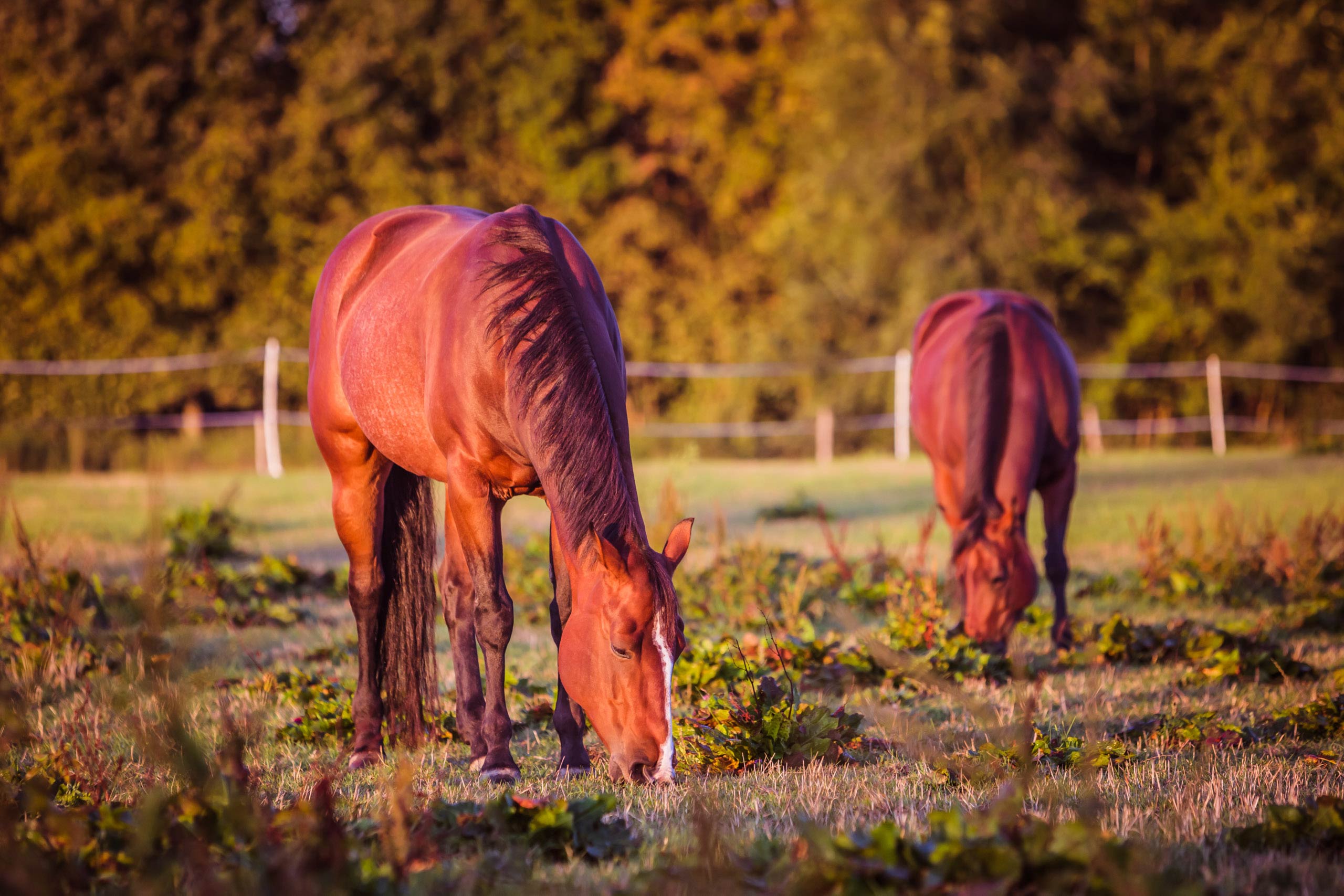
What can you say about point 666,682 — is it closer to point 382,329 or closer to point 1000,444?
point 382,329

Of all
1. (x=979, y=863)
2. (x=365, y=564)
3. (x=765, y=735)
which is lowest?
(x=765, y=735)

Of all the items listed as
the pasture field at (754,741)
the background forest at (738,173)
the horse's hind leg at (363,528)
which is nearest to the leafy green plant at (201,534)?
the pasture field at (754,741)

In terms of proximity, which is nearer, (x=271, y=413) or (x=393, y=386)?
(x=393, y=386)

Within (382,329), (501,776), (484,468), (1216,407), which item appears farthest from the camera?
(1216,407)

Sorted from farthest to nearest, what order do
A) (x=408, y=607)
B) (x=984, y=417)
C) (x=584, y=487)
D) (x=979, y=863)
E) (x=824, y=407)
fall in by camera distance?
(x=824, y=407) < (x=984, y=417) < (x=408, y=607) < (x=584, y=487) < (x=979, y=863)

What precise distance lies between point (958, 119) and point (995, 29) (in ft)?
8.74

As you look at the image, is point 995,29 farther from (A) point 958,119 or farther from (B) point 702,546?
(B) point 702,546

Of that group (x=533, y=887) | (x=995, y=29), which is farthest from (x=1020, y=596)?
(x=995, y=29)

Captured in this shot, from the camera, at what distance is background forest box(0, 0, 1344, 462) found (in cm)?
2314

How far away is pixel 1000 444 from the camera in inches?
240

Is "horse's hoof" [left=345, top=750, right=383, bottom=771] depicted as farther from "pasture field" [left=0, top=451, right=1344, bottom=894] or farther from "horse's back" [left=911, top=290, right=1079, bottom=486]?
"horse's back" [left=911, top=290, right=1079, bottom=486]

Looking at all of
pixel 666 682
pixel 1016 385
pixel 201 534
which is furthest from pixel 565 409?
pixel 201 534

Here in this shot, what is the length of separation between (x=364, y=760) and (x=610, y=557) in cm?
154

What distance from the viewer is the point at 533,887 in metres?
2.21
